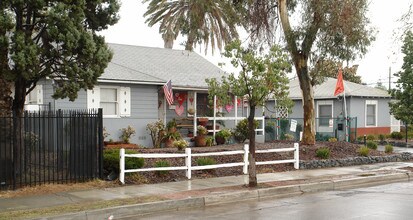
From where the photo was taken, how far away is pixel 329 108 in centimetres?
3139

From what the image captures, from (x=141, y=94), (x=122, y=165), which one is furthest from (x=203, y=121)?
(x=122, y=165)

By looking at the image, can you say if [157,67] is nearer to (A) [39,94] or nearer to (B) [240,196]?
(A) [39,94]

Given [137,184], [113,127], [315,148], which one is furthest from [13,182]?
[315,148]

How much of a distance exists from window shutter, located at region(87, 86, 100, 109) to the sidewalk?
749 cm

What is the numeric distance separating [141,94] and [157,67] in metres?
2.88

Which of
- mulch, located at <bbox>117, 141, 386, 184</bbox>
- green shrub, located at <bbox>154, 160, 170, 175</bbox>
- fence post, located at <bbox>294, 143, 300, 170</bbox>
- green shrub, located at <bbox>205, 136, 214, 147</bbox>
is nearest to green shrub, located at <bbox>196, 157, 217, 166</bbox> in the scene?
mulch, located at <bbox>117, 141, 386, 184</bbox>

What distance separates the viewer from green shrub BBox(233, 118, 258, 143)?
75.9 ft

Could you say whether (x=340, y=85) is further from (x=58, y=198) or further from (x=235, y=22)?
(x=58, y=198)

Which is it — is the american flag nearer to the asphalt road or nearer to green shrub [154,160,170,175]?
green shrub [154,160,170,175]

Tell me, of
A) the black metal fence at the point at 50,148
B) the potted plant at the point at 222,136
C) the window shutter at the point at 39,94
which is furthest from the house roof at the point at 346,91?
the black metal fence at the point at 50,148

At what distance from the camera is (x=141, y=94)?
837 inches

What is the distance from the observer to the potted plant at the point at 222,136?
74.5ft

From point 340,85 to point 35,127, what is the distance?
16450mm

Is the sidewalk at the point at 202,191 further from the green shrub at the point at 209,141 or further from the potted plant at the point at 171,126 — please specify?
the potted plant at the point at 171,126
